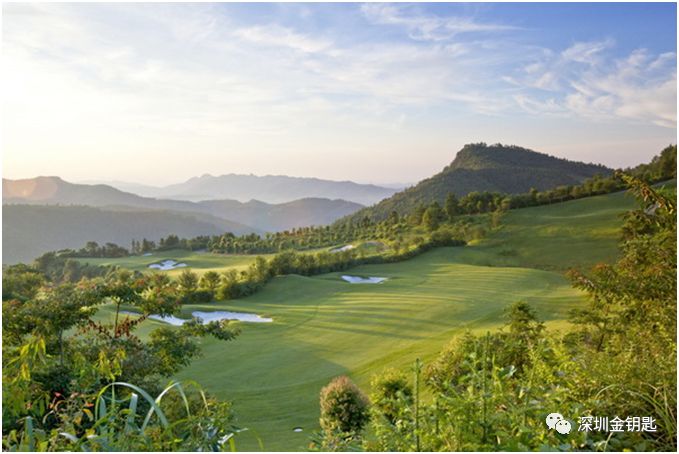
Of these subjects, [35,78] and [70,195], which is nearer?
[35,78]

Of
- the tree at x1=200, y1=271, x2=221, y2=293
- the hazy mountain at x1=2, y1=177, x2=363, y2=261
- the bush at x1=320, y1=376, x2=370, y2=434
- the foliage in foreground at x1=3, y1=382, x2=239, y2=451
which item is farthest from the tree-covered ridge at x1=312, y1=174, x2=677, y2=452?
the tree at x1=200, y1=271, x2=221, y2=293

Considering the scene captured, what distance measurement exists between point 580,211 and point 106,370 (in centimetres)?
1059

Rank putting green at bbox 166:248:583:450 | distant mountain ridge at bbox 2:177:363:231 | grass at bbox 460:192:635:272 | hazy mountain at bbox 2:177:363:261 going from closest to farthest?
putting green at bbox 166:248:583:450, grass at bbox 460:192:635:272, hazy mountain at bbox 2:177:363:261, distant mountain ridge at bbox 2:177:363:231

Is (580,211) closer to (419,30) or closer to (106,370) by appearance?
(419,30)

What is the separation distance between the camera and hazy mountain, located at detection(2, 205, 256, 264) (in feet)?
54.8

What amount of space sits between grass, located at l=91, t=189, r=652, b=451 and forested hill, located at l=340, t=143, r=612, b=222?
5.00m

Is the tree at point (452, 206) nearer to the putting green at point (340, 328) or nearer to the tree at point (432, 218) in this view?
the tree at point (432, 218)

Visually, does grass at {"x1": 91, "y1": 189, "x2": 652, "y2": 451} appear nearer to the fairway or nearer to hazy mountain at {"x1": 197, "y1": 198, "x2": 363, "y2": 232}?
the fairway

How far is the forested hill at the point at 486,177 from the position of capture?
16203mm

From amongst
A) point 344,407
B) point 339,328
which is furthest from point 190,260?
point 344,407

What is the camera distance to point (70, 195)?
61.6ft

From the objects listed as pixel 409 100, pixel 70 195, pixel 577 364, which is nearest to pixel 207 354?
pixel 409 100

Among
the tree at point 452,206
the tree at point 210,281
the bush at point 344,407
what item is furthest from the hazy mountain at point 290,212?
the bush at point 344,407

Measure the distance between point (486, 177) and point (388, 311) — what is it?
18.4m
